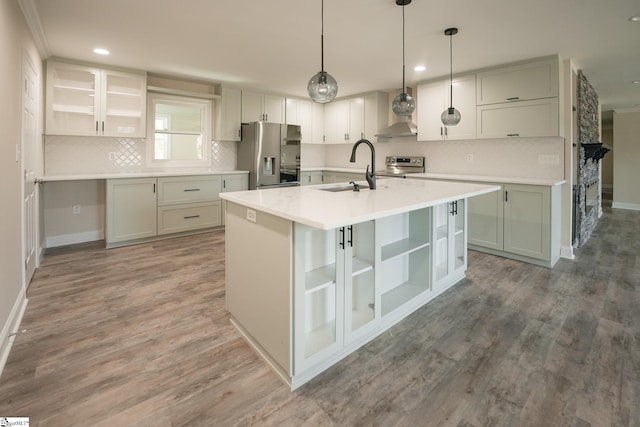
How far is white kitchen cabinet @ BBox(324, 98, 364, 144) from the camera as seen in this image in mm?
6055

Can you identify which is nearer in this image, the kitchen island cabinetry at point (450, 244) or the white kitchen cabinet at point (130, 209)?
the kitchen island cabinetry at point (450, 244)

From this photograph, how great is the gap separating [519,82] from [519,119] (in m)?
0.43

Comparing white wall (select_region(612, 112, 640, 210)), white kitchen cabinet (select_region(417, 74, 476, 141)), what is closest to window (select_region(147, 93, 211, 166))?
white kitchen cabinet (select_region(417, 74, 476, 141))

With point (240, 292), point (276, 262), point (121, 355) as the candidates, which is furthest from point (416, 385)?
point (121, 355)

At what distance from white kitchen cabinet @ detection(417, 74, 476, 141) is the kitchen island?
2274 mm

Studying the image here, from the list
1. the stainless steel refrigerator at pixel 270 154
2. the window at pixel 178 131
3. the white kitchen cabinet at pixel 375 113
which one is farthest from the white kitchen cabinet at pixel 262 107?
the white kitchen cabinet at pixel 375 113

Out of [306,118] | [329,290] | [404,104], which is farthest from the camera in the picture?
[306,118]

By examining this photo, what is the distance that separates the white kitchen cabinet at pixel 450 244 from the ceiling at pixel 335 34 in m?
1.59

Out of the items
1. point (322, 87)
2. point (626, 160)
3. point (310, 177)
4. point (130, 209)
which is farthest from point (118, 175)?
point (626, 160)

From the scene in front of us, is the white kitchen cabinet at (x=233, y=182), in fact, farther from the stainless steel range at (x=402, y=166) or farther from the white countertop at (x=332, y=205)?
the white countertop at (x=332, y=205)

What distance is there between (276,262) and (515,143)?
12.8ft

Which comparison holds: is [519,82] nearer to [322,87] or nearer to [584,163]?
[584,163]

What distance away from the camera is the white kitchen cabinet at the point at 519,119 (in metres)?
3.73

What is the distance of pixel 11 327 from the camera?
2.13m
